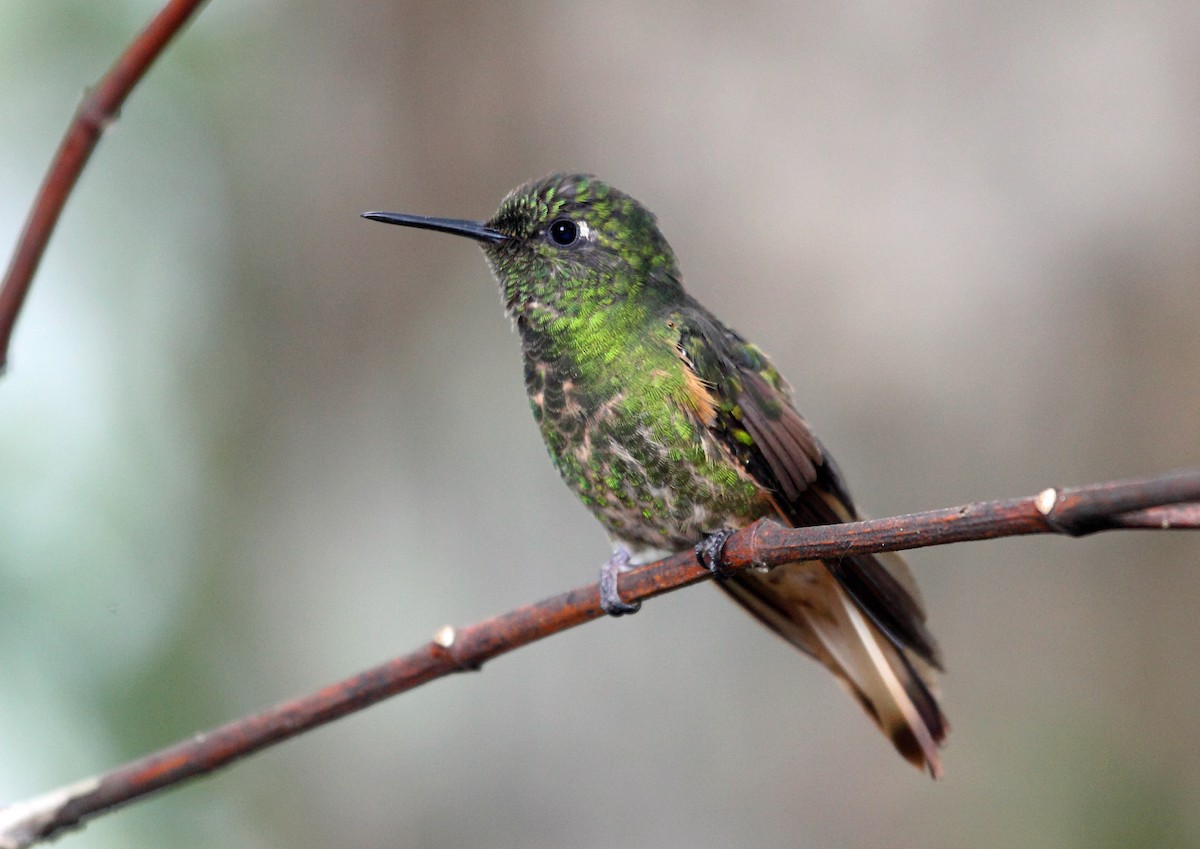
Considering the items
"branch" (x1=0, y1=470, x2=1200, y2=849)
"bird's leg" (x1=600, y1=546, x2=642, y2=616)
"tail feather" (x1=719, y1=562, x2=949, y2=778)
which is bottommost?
"tail feather" (x1=719, y1=562, x2=949, y2=778)

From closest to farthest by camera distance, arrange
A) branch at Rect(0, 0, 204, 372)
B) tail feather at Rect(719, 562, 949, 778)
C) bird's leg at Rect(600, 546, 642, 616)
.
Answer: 1. branch at Rect(0, 0, 204, 372)
2. bird's leg at Rect(600, 546, 642, 616)
3. tail feather at Rect(719, 562, 949, 778)

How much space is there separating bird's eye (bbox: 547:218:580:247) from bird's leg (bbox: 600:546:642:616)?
2.23 ft

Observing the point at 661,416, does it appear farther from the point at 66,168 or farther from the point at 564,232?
the point at 66,168

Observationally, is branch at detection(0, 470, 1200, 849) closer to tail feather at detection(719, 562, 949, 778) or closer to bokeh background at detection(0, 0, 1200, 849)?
tail feather at detection(719, 562, 949, 778)

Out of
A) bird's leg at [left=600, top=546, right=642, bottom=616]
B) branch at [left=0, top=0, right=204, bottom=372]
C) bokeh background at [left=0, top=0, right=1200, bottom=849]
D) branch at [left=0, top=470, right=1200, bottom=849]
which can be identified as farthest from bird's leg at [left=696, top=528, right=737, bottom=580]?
bokeh background at [left=0, top=0, right=1200, bottom=849]

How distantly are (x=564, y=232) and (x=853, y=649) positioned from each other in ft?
3.61

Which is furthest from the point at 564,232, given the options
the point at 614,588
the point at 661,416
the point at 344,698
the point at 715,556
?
the point at 344,698

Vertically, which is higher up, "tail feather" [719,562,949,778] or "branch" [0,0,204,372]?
"branch" [0,0,204,372]

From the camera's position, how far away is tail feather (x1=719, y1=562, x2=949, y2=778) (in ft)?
7.36

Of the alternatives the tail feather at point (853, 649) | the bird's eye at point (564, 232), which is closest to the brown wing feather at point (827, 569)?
the tail feather at point (853, 649)

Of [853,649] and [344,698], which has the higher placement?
[344,698]

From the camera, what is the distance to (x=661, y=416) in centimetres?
215

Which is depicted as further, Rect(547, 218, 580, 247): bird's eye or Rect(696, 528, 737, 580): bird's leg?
Rect(547, 218, 580, 247): bird's eye

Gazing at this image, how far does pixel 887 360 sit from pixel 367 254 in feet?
6.99
